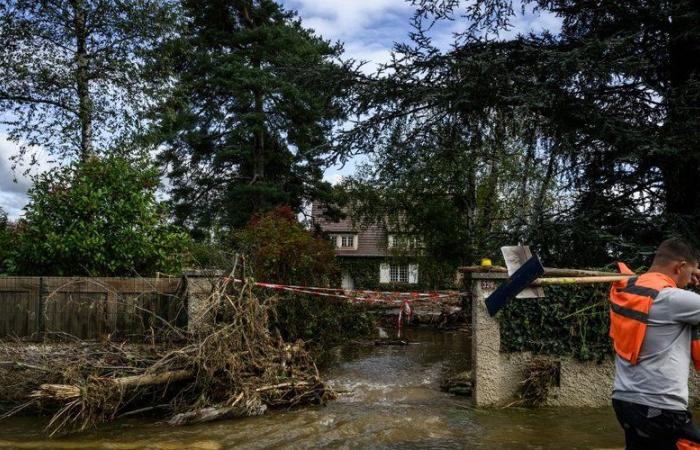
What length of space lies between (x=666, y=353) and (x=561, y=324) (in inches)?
188

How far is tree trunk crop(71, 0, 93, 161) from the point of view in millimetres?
18781

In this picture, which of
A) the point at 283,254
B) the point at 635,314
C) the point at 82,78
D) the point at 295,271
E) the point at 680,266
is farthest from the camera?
the point at 82,78

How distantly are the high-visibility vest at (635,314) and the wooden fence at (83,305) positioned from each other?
718 centimetres

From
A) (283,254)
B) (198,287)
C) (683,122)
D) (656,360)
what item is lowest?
(656,360)

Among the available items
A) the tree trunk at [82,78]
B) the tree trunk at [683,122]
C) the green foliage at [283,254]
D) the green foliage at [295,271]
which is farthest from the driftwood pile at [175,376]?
the tree trunk at [82,78]

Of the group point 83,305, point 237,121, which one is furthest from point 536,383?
point 237,121

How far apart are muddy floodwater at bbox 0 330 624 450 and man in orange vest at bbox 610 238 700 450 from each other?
317 cm

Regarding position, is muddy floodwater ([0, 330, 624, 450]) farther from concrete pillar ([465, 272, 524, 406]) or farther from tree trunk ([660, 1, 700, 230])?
tree trunk ([660, 1, 700, 230])

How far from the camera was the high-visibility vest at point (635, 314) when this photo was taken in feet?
12.1

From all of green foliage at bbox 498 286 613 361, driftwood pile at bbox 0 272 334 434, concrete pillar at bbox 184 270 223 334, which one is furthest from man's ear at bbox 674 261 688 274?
concrete pillar at bbox 184 270 223 334

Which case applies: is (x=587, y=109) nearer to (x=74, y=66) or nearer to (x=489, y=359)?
(x=489, y=359)

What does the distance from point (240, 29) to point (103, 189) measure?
18890 millimetres

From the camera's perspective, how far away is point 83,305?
32.3 feet

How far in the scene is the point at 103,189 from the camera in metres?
11.3
